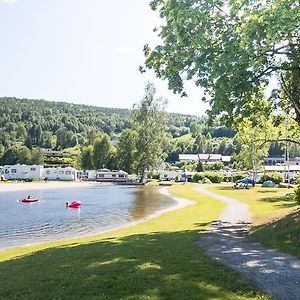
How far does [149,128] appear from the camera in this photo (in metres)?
102

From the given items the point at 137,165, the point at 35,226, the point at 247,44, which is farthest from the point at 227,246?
the point at 137,165

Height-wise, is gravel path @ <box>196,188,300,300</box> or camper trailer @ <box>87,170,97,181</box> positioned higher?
gravel path @ <box>196,188,300,300</box>

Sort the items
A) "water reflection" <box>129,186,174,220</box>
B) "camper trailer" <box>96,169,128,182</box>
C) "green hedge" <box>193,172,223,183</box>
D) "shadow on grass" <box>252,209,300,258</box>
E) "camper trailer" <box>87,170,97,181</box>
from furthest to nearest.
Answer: "camper trailer" <box>87,170,97,181</box> → "camper trailer" <box>96,169,128,182</box> → "green hedge" <box>193,172,223,183</box> → "water reflection" <box>129,186,174,220</box> → "shadow on grass" <box>252,209,300,258</box>

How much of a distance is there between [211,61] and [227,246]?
7.55 metres

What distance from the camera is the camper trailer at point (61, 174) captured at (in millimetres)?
143125

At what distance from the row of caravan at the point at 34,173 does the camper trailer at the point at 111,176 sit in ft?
37.9

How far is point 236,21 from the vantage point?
16.9 m

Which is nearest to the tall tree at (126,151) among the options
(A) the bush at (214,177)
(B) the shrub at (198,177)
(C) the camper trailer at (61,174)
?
(B) the shrub at (198,177)

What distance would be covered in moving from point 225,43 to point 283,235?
9004mm

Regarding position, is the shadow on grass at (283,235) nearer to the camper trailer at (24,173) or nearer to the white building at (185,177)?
the white building at (185,177)

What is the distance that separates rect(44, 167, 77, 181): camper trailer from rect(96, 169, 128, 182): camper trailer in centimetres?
1073

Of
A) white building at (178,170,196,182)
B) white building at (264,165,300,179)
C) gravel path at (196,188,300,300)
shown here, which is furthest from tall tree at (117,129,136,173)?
gravel path at (196,188,300,300)

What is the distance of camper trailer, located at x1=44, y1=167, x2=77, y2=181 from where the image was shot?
14312 centimetres

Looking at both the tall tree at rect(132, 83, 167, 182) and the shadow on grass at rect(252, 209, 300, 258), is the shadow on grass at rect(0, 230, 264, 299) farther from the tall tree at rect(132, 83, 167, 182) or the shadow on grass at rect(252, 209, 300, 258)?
the tall tree at rect(132, 83, 167, 182)
